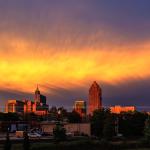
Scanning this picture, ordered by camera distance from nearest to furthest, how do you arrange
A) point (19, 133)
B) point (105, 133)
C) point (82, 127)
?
point (105, 133) → point (19, 133) → point (82, 127)

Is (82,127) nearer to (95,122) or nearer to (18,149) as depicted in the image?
(95,122)

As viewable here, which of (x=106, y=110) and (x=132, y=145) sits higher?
(x=106, y=110)

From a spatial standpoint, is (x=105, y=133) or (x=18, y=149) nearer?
(x=18, y=149)

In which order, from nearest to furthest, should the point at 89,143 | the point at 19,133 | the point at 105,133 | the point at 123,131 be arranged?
the point at 89,143
the point at 105,133
the point at 19,133
the point at 123,131

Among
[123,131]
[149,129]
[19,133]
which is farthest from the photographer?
[123,131]

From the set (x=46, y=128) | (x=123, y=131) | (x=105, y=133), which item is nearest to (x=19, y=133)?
(x=105, y=133)

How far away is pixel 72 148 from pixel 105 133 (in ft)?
142

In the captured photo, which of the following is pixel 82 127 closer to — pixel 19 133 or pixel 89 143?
pixel 19 133

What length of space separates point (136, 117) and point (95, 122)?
75.2 ft

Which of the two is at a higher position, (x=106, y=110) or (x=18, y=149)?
(x=106, y=110)

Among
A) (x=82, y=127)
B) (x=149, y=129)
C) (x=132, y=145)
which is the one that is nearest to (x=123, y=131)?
(x=82, y=127)

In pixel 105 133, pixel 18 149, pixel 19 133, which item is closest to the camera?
pixel 18 149

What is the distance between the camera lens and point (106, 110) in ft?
621

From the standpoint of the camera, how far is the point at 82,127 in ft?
557
